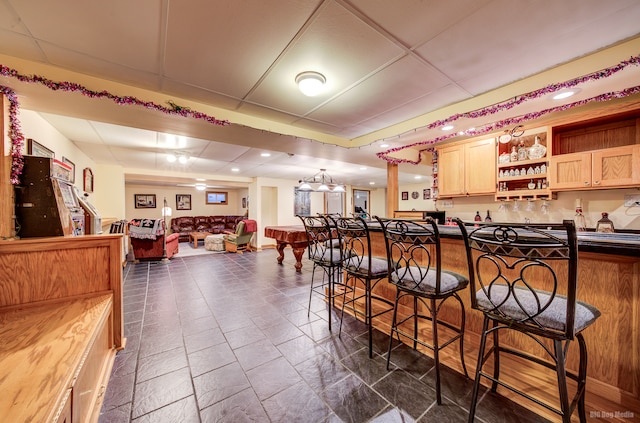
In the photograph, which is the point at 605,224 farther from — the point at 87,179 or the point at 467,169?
the point at 87,179

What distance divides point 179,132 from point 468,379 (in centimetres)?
378

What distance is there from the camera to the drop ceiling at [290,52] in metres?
1.43

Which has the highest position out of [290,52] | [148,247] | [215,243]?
[290,52]

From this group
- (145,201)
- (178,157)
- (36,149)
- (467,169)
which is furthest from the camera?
(145,201)

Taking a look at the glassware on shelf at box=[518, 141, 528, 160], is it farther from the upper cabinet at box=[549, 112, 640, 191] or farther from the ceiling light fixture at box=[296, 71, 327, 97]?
the ceiling light fixture at box=[296, 71, 327, 97]

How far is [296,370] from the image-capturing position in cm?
178

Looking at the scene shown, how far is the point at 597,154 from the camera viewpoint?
9.13 ft

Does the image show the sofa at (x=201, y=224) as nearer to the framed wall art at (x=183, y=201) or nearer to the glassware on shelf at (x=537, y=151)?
the framed wall art at (x=183, y=201)

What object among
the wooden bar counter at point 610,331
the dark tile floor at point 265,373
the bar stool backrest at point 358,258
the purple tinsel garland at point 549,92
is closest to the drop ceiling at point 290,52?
the purple tinsel garland at point 549,92

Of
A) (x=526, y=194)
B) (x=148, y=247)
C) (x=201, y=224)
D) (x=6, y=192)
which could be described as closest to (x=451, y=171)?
(x=526, y=194)

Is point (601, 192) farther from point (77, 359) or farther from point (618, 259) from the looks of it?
point (77, 359)

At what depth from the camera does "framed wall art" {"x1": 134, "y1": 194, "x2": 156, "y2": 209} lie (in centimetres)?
934

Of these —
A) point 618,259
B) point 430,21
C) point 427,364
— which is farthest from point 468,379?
point 430,21

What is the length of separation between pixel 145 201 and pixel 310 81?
1003cm
